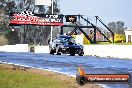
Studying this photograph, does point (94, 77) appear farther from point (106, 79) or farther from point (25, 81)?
point (25, 81)

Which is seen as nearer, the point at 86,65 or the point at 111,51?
the point at 86,65

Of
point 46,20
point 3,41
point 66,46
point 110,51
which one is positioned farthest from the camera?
point 3,41

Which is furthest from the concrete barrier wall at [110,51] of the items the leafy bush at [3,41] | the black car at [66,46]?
the leafy bush at [3,41]

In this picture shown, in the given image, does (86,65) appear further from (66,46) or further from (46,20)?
(46,20)

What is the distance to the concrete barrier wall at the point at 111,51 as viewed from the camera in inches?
1226

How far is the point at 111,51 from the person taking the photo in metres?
33.8

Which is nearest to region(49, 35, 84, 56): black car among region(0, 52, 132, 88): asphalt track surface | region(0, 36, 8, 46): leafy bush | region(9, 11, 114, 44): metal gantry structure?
region(0, 52, 132, 88): asphalt track surface

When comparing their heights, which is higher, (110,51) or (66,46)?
(66,46)

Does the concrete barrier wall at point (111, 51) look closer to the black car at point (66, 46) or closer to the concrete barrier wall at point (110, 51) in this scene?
the concrete barrier wall at point (110, 51)

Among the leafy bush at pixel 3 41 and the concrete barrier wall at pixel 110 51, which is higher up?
the concrete barrier wall at pixel 110 51

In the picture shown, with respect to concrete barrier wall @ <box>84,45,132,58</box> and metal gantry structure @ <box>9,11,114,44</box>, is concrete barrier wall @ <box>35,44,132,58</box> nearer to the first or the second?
concrete barrier wall @ <box>84,45,132,58</box>

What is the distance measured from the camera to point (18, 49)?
192 ft

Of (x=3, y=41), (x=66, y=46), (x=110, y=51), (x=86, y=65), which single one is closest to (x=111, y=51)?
(x=110, y=51)

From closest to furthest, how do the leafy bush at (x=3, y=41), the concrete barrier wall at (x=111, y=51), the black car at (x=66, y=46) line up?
the concrete barrier wall at (x=111, y=51) → the black car at (x=66, y=46) → the leafy bush at (x=3, y=41)
